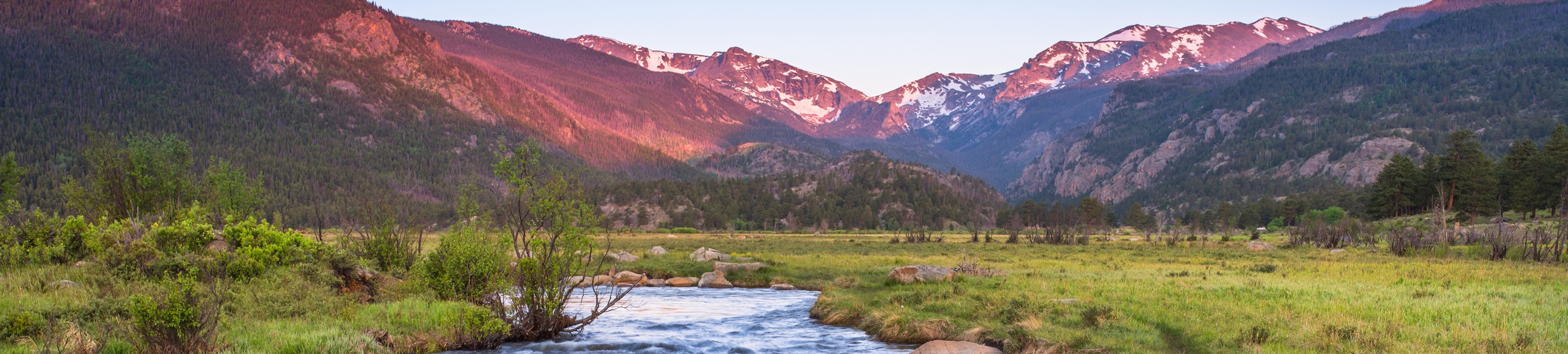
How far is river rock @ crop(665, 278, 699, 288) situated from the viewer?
147ft

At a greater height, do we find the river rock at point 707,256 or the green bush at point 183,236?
the green bush at point 183,236

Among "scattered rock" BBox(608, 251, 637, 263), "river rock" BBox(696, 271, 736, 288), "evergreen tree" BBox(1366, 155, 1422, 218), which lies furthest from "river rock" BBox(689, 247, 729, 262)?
"evergreen tree" BBox(1366, 155, 1422, 218)

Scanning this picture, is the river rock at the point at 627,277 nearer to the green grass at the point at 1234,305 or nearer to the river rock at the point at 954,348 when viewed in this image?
the green grass at the point at 1234,305

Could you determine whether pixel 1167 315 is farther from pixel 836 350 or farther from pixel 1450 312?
pixel 836 350

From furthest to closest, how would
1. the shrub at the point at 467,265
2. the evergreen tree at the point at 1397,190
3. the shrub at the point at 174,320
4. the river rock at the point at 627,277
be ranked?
the evergreen tree at the point at 1397,190
the river rock at the point at 627,277
the shrub at the point at 467,265
the shrub at the point at 174,320

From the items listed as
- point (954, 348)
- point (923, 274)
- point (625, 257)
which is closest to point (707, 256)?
point (625, 257)

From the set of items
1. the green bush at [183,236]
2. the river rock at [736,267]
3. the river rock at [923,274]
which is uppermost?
the green bush at [183,236]

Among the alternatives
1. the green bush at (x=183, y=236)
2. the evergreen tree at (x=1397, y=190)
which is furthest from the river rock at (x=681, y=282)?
the evergreen tree at (x=1397, y=190)

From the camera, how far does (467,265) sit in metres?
25.2

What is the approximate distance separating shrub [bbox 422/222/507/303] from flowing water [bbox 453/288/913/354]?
3385 millimetres

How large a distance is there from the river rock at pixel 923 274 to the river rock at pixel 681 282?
1439cm

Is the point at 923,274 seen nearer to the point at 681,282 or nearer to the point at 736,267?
the point at 736,267

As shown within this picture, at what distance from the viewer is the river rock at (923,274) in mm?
32875

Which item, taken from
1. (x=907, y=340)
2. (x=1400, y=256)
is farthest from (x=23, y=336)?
(x=1400, y=256)
